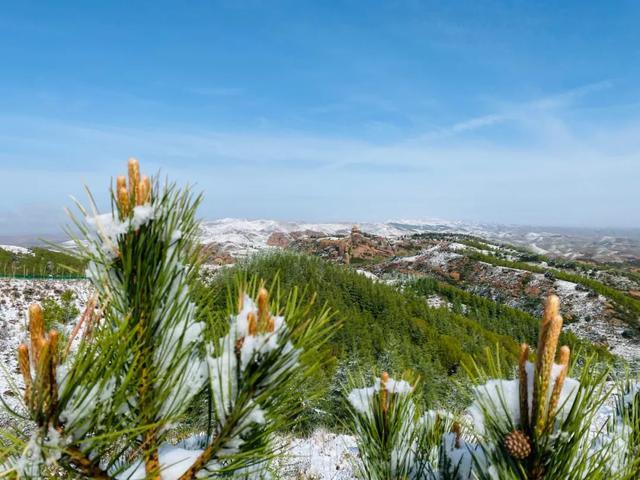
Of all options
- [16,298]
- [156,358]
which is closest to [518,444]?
[156,358]

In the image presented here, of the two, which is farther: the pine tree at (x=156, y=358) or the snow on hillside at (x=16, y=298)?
the snow on hillside at (x=16, y=298)

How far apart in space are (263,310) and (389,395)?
1.15m

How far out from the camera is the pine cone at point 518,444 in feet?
4.49

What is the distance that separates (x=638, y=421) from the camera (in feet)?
5.82

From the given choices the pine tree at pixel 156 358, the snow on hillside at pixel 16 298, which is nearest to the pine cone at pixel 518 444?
the pine tree at pixel 156 358

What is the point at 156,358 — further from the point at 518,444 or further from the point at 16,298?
the point at 16,298

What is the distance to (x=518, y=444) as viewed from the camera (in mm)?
1367

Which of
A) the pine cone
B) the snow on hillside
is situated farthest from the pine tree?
the snow on hillside

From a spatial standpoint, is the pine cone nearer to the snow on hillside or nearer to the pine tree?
the pine tree

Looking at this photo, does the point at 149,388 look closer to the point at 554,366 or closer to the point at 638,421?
the point at 554,366

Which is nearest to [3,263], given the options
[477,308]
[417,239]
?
[477,308]

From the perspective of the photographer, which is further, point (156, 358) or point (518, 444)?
point (156, 358)

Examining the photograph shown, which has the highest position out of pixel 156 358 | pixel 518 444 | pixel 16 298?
pixel 156 358

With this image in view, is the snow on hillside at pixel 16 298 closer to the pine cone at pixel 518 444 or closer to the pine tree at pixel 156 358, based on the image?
the pine tree at pixel 156 358
